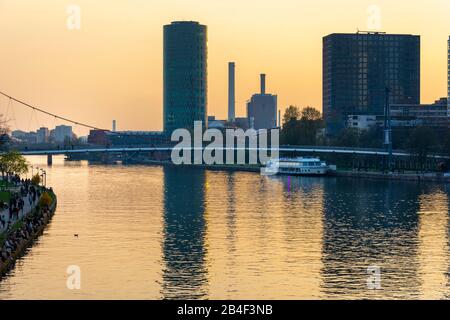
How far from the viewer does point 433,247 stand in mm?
43000

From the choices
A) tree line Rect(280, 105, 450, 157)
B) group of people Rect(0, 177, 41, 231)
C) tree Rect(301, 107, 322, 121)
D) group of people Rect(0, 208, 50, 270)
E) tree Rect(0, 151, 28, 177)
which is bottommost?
group of people Rect(0, 208, 50, 270)

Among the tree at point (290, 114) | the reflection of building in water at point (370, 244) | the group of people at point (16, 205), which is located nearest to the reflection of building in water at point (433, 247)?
the reflection of building in water at point (370, 244)

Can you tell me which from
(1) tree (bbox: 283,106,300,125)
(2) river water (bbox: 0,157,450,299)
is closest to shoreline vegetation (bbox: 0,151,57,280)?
(2) river water (bbox: 0,157,450,299)

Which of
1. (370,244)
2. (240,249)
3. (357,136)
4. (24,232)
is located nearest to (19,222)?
(24,232)

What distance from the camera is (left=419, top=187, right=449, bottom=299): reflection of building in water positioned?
33.4 meters

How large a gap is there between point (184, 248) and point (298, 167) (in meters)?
78.4

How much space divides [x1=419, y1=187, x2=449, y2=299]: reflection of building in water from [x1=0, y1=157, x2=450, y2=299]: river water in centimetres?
5

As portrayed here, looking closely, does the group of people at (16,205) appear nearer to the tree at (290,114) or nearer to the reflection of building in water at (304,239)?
the reflection of building in water at (304,239)

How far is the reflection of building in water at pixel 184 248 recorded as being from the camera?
108 ft

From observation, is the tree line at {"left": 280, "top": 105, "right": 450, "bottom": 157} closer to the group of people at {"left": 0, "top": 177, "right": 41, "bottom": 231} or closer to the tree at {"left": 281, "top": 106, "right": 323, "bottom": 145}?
the tree at {"left": 281, "top": 106, "right": 323, "bottom": 145}

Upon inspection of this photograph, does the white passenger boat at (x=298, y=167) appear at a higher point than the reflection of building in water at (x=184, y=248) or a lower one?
higher

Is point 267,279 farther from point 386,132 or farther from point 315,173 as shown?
point 386,132

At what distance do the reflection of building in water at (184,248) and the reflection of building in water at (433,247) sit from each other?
25.1 ft
